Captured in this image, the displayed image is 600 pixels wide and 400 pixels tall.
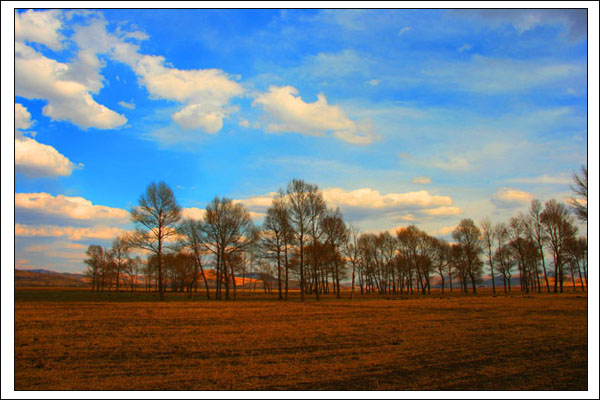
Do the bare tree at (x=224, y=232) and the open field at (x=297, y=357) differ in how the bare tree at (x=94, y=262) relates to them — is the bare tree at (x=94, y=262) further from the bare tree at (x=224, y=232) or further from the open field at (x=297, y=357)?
the open field at (x=297, y=357)

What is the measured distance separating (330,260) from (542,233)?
4384 centimetres

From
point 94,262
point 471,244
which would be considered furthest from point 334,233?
point 94,262

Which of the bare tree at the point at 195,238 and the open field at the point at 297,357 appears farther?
the bare tree at the point at 195,238

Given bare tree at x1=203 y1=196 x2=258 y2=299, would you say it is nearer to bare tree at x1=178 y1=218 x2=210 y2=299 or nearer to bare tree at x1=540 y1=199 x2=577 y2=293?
bare tree at x1=178 y1=218 x2=210 y2=299

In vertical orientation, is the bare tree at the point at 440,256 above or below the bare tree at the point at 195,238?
below

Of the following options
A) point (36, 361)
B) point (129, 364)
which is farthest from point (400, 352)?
point (36, 361)

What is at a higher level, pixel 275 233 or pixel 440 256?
pixel 275 233

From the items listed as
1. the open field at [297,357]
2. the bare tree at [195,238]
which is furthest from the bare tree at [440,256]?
the open field at [297,357]

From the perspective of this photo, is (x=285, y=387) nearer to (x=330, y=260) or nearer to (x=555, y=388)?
(x=555, y=388)

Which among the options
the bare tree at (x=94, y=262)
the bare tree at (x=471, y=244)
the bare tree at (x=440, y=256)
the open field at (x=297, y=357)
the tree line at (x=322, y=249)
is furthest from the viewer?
the bare tree at (x=94, y=262)

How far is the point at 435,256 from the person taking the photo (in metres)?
91.4

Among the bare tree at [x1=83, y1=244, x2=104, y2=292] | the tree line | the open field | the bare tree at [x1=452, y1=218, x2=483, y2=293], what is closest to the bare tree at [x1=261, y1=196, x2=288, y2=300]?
the tree line

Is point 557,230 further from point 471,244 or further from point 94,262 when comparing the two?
→ point 94,262

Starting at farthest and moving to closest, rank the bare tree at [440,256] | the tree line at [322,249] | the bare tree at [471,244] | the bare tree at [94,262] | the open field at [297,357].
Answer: the bare tree at [94,262] < the bare tree at [440,256] < the bare tree at [471,244] < the tree line at [322,249] < the open field at [297,357]
